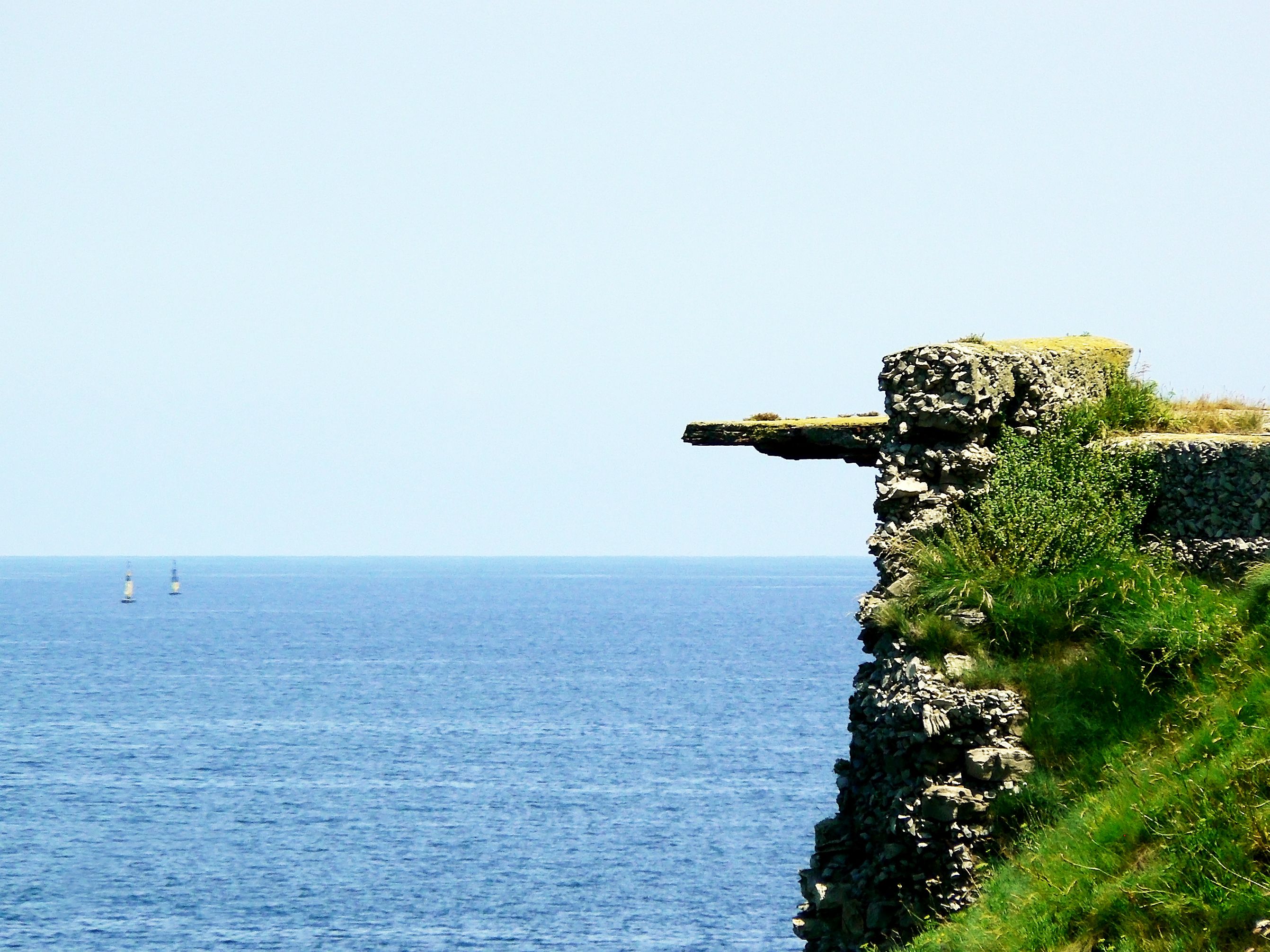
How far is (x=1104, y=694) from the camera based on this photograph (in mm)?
13258

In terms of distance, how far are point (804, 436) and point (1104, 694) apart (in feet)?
17.0

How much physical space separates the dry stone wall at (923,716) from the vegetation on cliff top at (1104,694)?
26 centimetres

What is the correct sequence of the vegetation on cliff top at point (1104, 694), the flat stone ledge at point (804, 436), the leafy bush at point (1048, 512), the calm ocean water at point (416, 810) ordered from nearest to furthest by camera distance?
the vegetation on cliff top at point (1104, 694) → the leafy bush at point (1048, 512) → the flat stone ledge at point (804, 436) → the calm ocean water at point (416, 810)

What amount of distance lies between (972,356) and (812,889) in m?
5.86

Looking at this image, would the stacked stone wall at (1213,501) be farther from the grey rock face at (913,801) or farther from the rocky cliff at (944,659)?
the grey rock face at (913,801)

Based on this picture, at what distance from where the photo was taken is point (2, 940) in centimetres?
5734

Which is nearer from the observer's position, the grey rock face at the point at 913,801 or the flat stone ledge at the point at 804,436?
the grey rock face at the point at 913,801

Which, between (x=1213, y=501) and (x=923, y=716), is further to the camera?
(x=1213, y=501)

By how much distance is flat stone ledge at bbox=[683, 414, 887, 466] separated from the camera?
1636 cm

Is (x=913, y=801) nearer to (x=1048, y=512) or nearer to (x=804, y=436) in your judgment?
(x=1048, y=512)

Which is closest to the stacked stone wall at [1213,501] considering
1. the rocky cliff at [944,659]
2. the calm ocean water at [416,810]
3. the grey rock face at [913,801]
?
the rocky cliff at [944,659]

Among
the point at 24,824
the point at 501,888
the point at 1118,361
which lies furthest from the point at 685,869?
the point at 1118,361

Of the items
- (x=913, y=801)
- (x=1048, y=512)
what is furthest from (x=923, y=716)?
(x=1048, y=512)

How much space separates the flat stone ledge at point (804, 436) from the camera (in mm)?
16359
